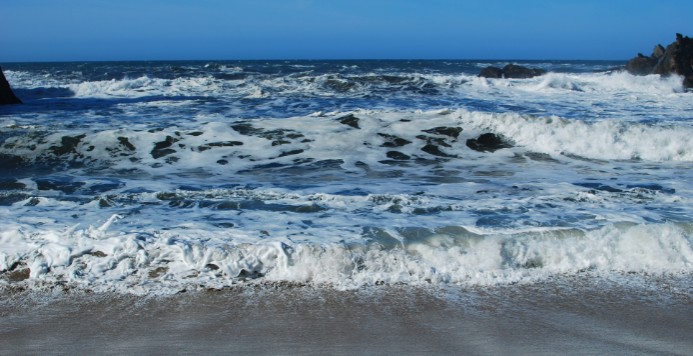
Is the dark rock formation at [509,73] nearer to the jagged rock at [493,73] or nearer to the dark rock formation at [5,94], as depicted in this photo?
the jagged rock at [493,73]

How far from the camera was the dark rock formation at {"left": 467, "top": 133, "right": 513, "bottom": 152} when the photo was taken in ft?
27.3

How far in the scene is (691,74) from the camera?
22344 millimetres

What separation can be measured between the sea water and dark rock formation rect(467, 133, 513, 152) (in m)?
0.07

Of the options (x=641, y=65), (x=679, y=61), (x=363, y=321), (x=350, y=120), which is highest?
(x=679, y=61)

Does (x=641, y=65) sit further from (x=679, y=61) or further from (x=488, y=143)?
(x=488, y=143)

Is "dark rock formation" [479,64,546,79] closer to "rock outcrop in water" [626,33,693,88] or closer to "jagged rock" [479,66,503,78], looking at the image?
"jagged rock" [479,66,503,78]

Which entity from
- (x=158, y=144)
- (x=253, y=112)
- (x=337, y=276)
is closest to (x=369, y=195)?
(x=337, y=276)

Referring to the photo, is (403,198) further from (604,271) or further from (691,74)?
(691,74)

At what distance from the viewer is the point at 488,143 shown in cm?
859

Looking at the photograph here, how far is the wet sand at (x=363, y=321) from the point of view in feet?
8.00

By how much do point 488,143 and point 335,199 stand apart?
4193 mm

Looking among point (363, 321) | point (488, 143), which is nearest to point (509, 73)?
point (488, 143)

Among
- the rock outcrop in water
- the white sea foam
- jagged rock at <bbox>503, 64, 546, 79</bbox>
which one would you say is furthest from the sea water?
jagged rock at <bbox>503, 64, 546, 79</bbox>

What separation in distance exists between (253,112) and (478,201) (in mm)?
7914
